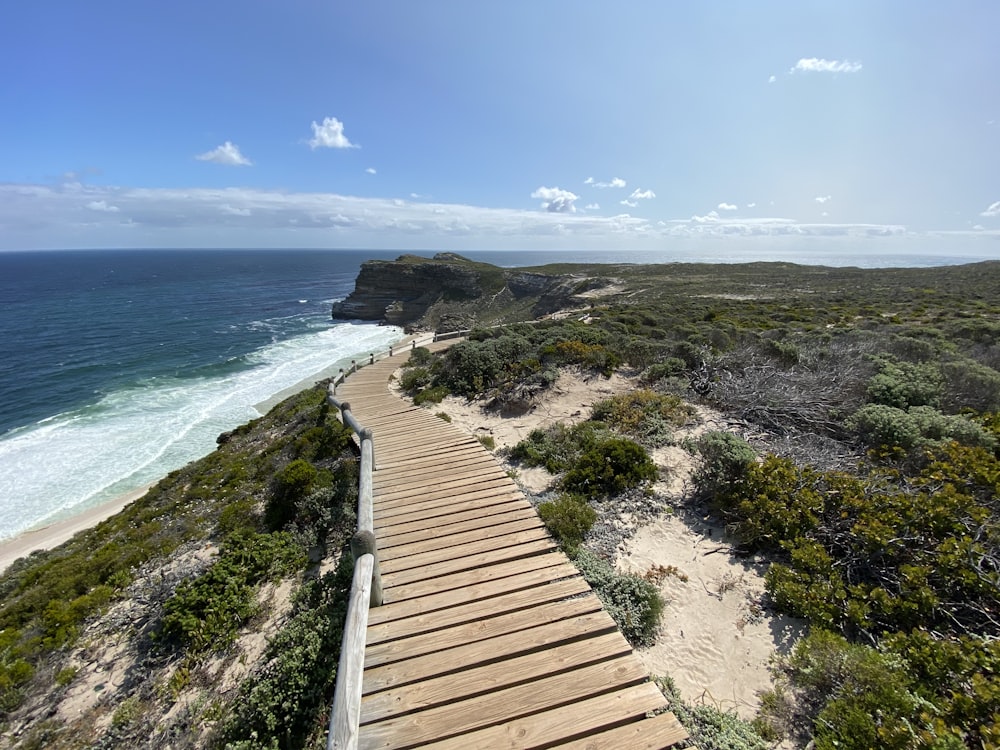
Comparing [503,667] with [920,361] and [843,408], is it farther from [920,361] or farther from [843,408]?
[920,361]

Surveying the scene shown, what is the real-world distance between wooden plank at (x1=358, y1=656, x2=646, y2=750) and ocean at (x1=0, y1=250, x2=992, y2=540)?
22.4m

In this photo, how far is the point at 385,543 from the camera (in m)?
5.85

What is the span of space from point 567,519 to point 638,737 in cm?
322

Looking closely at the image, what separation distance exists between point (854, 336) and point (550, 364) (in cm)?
1095

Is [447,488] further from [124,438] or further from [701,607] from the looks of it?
[124,438]

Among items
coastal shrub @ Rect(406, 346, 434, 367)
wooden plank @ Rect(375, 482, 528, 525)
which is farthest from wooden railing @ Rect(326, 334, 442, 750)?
coastal shrub @ Rect(406, 346, 434, 367)

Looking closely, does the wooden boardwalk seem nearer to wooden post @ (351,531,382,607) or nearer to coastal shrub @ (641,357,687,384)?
wooden post @ (351,531,382,607)

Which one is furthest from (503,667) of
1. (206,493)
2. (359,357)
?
(359,357)

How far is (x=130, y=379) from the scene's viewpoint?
115 feet

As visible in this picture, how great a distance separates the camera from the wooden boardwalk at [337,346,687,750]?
Result: 3537 mm

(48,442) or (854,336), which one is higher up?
(854,336)

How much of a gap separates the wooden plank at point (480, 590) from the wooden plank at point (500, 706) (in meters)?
0.93

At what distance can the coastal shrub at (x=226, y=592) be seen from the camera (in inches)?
232

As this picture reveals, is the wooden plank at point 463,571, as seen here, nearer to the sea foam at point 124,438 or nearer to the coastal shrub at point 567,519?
the coastal shrub at point 567,519
